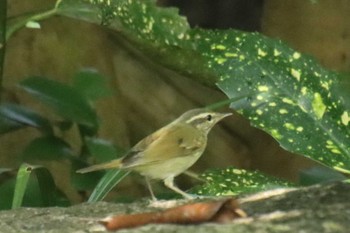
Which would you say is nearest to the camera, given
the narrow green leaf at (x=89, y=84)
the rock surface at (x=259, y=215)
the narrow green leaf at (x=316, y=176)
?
the rock surface at (x=259, y=215)

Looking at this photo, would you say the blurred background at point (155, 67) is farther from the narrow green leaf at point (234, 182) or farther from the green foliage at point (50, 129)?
the narrow green leaf at point (234, 182)

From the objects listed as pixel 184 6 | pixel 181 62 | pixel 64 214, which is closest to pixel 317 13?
pixel 184 6

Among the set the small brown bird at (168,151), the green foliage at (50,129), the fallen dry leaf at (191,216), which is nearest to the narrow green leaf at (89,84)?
the green foliage at (50,129)

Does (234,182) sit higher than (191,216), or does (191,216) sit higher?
(191,216)

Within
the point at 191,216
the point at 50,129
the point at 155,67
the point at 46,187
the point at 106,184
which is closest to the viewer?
the point at 191,216

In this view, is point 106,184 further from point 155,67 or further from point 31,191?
point 155,67

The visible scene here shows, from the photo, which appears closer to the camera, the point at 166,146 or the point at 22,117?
the point at 166,146

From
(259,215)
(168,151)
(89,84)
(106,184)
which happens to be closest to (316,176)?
(168,151)
